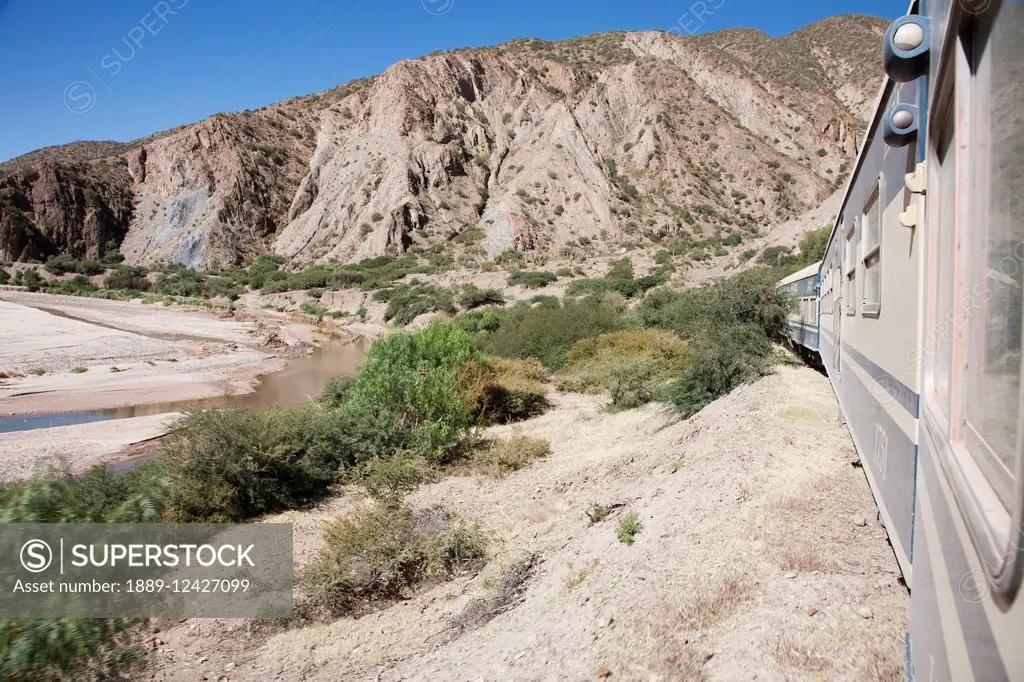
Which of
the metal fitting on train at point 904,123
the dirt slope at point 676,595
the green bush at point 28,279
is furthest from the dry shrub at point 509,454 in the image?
the green bush at point 28,279

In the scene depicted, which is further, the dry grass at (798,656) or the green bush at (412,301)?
the green bush at (412,301)

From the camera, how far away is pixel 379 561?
6.66 meters

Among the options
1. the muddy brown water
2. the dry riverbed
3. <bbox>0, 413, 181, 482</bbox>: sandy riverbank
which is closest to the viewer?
<bbox>0, 413, 181, 482</bbox>: sandy riverbank

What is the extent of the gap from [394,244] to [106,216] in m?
33.7

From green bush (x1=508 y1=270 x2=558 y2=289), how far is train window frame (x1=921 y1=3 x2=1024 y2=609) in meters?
37.5

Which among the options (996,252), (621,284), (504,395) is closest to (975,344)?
(996,252)

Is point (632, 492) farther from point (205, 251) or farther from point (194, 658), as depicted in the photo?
point (205, 251)

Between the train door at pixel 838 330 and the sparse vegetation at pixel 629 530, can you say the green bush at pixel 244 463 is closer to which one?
→ the sparse vegetation at pixel 629 530

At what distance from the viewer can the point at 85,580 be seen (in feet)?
15.4

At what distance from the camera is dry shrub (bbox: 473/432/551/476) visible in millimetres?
11055

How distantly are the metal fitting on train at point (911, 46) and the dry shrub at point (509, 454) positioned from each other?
9276mm

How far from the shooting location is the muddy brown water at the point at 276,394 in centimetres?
1720

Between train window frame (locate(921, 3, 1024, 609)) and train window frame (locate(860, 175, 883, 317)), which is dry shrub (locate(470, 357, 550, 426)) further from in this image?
train window frame (locate(921, 3, 1024, 609))

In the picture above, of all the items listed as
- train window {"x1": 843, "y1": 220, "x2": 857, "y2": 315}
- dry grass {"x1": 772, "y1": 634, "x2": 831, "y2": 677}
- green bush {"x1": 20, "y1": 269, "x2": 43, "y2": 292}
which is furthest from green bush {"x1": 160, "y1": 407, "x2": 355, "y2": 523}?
green bush {"x1": 20, "y1": 269, "x2": 43, "y2": 292}
